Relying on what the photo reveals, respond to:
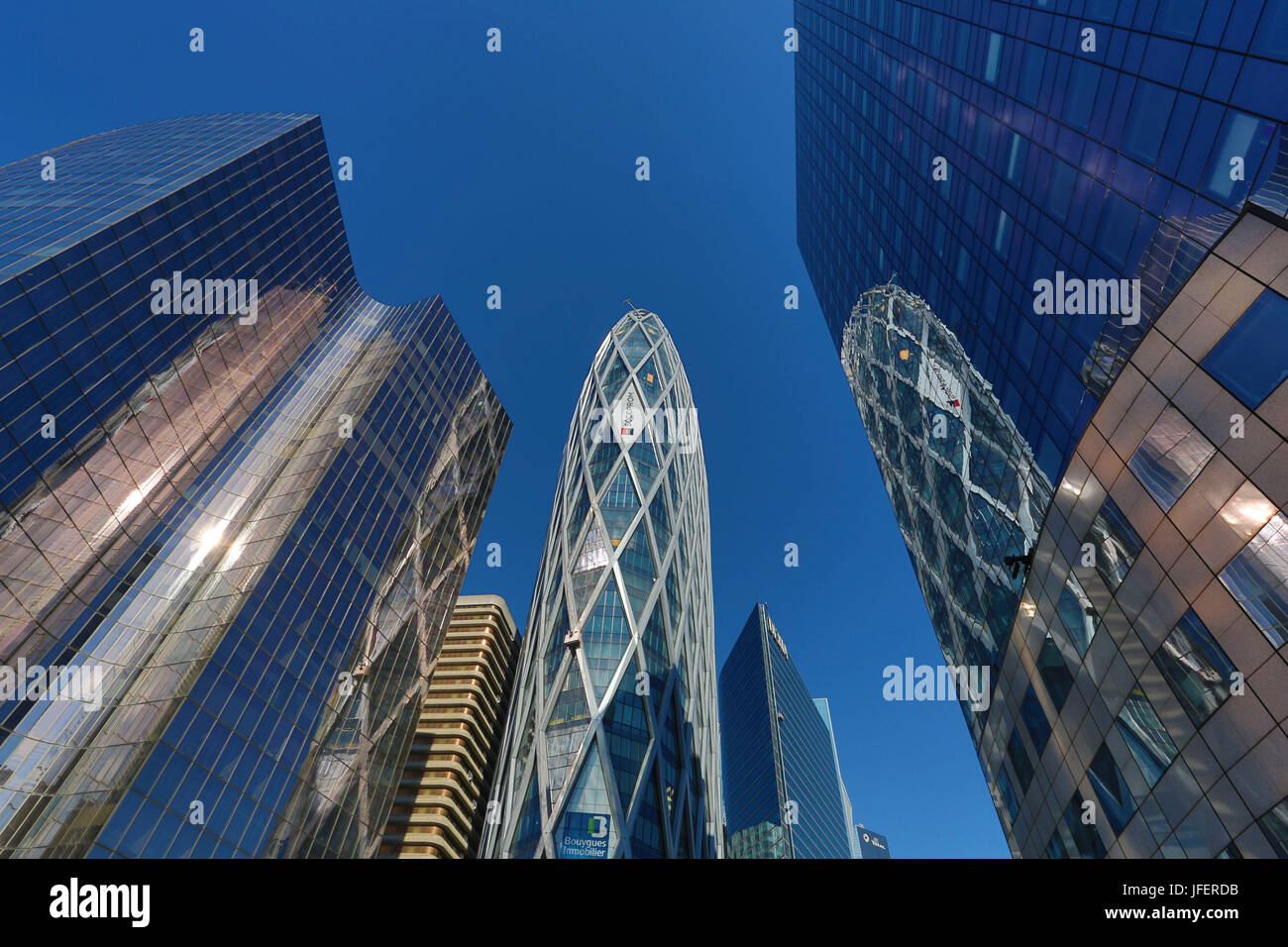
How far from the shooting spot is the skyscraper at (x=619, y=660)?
5256 centimetres

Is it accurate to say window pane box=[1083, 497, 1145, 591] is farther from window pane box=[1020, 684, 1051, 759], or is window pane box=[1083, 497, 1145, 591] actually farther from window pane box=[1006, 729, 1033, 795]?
window pane box=[1006, 729, 1033, 795]

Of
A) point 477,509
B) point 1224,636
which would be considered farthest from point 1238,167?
point 477,509

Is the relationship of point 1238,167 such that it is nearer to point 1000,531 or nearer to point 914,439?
point 1000,531

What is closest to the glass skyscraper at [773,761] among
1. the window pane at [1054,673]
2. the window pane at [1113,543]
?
the window pane at [1054,673]

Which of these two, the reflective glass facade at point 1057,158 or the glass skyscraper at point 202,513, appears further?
the glass skyscraper at point 202,513

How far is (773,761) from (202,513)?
126364mm

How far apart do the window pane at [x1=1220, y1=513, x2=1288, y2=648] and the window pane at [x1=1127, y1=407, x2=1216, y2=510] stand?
2.45 metres

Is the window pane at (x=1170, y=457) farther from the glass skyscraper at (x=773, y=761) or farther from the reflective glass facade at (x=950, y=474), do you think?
the glass skyscraper at (x=773, y=761)

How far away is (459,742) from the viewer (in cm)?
8019

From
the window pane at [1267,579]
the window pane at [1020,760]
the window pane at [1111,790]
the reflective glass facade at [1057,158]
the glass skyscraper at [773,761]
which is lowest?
the window pane at [1111,790]

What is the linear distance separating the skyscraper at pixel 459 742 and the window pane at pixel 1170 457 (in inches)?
2701

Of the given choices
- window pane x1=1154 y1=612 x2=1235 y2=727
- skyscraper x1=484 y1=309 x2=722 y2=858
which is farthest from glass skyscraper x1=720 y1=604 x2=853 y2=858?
window pane x1=1154 y1=612 x2=1235 y2=727

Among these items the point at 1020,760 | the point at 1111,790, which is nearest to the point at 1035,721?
the point at 1020,760
